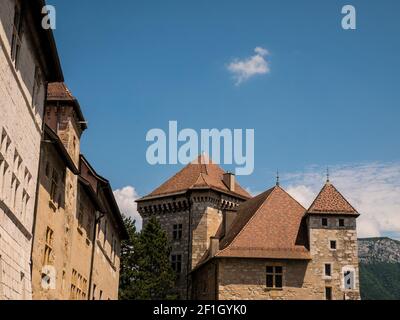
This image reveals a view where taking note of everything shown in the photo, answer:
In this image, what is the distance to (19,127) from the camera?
14.7 meters

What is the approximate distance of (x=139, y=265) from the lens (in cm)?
5619

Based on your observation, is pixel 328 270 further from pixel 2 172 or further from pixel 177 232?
pixel 2 172

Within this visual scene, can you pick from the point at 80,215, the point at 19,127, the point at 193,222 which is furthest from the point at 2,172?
the point at 193,222

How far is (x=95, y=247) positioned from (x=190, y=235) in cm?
2841

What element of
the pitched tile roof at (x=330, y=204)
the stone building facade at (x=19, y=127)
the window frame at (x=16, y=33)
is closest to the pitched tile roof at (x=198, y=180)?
the pitched tile roof at (x=330, y=204)

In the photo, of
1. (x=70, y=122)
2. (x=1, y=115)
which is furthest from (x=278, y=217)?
(x=1, y=115)

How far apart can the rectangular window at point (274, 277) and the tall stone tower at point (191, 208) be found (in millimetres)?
11133

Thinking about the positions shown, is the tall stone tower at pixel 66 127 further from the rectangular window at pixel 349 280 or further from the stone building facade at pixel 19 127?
the rectangular window at pixel 349 280

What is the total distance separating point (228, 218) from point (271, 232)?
838 cm

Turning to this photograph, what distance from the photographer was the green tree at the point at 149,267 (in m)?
53.6

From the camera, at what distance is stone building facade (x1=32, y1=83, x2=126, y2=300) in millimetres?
18156

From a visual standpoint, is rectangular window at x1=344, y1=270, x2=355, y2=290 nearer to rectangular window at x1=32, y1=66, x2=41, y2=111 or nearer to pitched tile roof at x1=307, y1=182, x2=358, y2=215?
pitched tile roof at x1=307, y1=182, x2=358, y2=215
